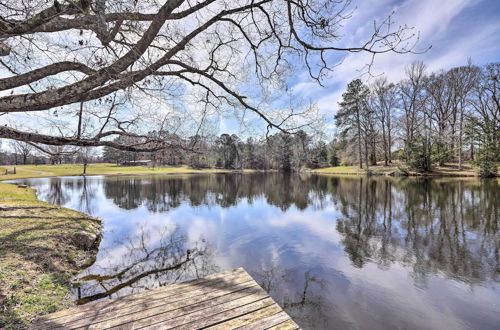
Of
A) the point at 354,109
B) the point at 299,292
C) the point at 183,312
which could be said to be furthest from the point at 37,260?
the point at 354,109

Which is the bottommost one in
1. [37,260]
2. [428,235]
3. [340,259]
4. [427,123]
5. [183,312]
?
[340,259]

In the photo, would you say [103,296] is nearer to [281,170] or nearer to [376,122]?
[376,122]

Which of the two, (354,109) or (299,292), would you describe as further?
(354,109)

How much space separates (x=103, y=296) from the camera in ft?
15.2

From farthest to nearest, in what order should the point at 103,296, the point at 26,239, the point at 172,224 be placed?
the point at 172,224, the point at 26,239, the point at 103,296

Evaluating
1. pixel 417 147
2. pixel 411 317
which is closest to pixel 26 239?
pixel 411 317

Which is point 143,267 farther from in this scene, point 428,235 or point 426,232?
point 426,232

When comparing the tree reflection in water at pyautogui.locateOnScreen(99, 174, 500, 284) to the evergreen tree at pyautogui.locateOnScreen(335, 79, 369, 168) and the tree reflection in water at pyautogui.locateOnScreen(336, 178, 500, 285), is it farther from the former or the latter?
the evergreen tree at pyautogui.locateOnScreen(335, 79, 369, 168)

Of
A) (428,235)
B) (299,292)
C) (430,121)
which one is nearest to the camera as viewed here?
(299,292)

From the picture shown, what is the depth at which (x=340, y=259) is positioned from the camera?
21.3ft

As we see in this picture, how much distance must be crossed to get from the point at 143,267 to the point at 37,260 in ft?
7.28

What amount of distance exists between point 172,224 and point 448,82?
39563 mm

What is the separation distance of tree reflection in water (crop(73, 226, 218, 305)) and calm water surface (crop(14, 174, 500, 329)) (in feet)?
0.09

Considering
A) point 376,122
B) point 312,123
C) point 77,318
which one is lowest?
point 77,318
